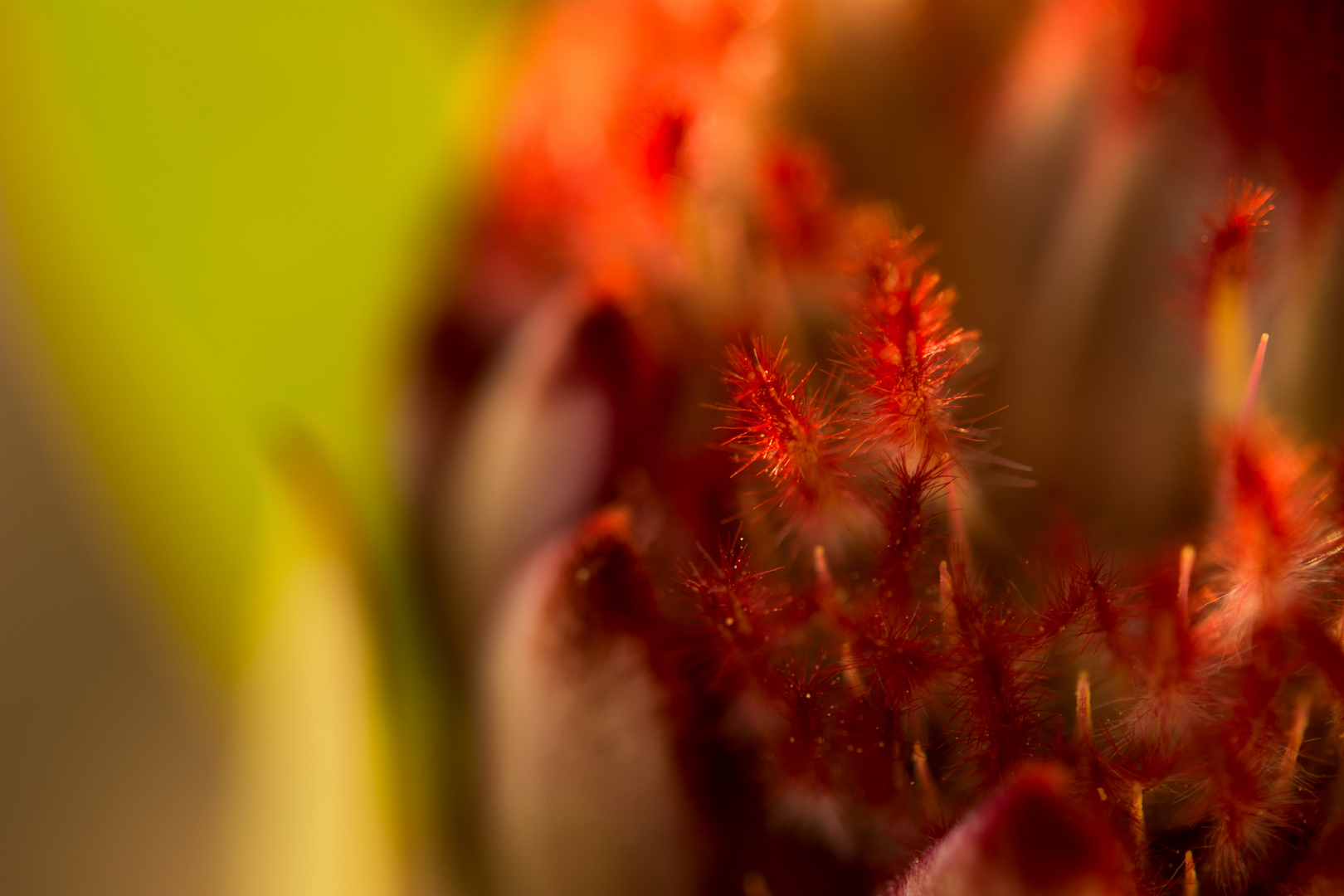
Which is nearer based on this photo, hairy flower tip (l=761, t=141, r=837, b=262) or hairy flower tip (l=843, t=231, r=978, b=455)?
hairy flower tip (l=843, t=231, r=978, b=455)

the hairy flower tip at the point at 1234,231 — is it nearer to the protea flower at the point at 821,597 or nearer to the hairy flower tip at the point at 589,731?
the protea flower at the point at 821,597

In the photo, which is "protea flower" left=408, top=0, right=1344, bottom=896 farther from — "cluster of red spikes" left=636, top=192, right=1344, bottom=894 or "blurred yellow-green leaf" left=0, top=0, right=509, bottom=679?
"blurred yellow-green leaf" left=0, top=0, right=509, bottom=679

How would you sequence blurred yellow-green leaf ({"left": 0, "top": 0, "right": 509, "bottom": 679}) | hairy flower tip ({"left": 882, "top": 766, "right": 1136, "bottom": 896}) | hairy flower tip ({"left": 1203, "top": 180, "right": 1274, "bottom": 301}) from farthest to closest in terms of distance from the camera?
blurred yellow-green leaf ({"left": 0, "top": 0, "right": 509, "bottom": 679}) → hairy flower tip ({"left": 1203, "top": 180, "right": 1274, "bottom": 301}) → hairy flower tip ({"left": 882, "top": 766, "right": 1136, "bottom": 896})

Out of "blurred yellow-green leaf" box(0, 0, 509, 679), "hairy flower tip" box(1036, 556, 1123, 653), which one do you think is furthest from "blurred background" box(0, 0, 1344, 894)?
"hairy flower tip" box(1036, 556, 1123, 653)

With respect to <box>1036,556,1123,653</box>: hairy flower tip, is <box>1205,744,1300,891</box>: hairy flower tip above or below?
below

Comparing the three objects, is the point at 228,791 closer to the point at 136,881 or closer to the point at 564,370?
the point at 136,881

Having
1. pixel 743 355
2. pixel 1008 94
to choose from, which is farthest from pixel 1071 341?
pixel 743 355

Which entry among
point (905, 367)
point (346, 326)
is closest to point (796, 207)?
point (905, 367)

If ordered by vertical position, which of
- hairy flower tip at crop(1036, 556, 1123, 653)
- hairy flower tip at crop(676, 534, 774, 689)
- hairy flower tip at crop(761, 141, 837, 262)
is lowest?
hairy flower tip at crop(1036, 556, 1123, 653)
